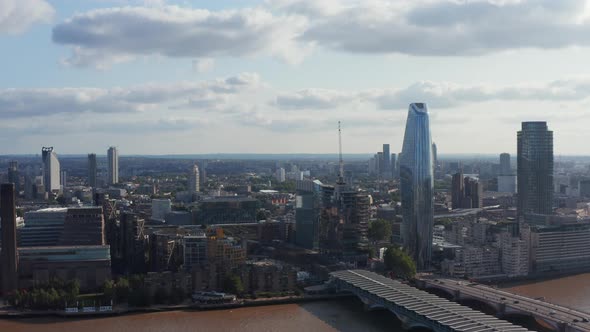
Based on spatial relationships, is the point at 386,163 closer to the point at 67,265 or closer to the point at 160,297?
the point at 67,265

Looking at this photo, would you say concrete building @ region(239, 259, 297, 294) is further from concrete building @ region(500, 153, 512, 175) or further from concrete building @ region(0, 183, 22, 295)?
concrete building @ region(500, 153, 512, 175)

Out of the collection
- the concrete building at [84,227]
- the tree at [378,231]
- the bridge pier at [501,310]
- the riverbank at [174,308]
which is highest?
the concrete building at [84,227]

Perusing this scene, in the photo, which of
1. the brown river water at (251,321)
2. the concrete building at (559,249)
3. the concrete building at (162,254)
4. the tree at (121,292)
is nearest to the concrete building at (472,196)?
the concrete building at (559,249)

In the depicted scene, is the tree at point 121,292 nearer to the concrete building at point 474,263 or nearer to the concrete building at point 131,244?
the concrete building at point 131,244

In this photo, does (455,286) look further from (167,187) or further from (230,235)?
(167,187)

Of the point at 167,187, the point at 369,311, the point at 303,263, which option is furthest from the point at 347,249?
the point at 167,187

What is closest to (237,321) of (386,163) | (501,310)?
(501,310)

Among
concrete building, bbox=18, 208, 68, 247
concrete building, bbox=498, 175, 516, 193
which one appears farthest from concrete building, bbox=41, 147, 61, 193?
concrete building, bbox=498, 175, 516, 193
